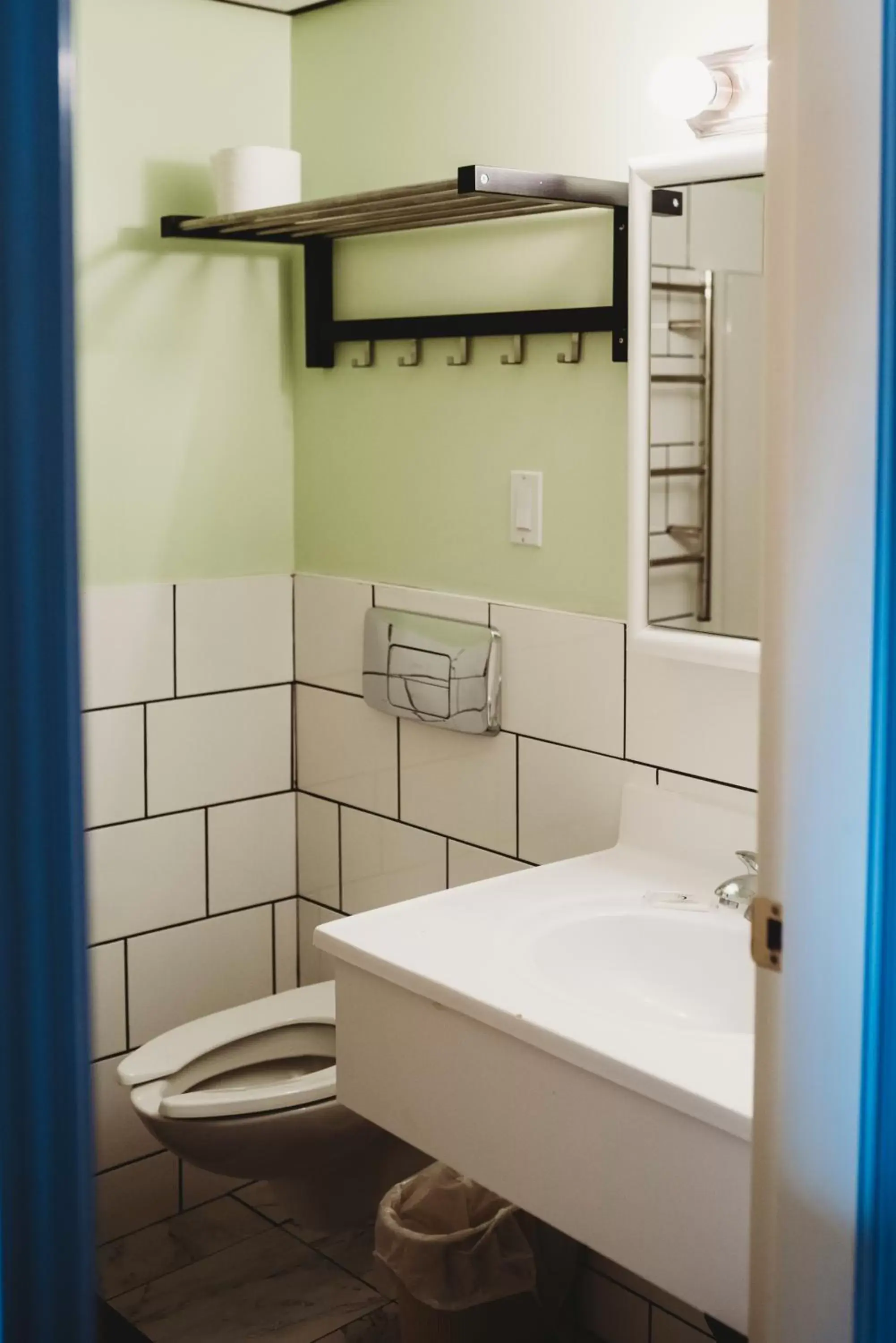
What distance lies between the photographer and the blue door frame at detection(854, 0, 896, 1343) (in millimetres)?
964

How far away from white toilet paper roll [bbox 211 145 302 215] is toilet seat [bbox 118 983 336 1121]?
4.14ft

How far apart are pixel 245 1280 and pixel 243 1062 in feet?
1.35

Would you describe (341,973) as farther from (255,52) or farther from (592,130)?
(255,52)

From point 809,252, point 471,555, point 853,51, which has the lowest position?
point 471,555

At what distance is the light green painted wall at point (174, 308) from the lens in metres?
2.31

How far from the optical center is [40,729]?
0.58m

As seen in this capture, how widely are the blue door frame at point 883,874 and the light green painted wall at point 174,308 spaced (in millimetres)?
1515

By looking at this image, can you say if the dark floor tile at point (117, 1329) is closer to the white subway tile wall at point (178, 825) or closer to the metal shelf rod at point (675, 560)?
the white subway tile wall at point (178, 825)

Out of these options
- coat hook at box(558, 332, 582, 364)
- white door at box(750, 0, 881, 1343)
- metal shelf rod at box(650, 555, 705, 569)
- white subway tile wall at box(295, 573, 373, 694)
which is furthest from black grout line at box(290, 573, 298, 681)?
white door at box(750, 0, 881, 1343)

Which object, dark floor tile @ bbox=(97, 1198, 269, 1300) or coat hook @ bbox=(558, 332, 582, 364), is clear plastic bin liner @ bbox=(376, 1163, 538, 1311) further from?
coat hook @ bbox=(558, 332, 582, 364)

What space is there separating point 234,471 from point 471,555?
52 cm

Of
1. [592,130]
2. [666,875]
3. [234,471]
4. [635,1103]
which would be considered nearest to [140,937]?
[234,471]

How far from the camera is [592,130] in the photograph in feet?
6.52

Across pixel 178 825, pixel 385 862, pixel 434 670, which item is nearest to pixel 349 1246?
pixel 385 862
